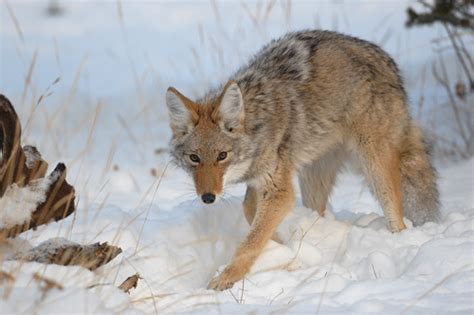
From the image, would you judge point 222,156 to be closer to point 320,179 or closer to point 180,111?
point 180,111

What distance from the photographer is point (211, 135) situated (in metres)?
5.06

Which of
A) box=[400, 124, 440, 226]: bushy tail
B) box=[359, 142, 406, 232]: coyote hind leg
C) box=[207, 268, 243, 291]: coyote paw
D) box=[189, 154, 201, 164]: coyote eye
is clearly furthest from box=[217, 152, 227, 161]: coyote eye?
box=[400, 124, 440, 226]: bushy tail

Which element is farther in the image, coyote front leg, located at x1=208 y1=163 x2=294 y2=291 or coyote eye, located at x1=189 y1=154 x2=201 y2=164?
coyote eye, located at x1=189 y1=154 x2=201 y2=164

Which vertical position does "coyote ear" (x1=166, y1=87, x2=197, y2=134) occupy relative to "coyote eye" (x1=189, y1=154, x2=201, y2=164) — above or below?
above

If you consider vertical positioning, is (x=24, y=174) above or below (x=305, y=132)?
above

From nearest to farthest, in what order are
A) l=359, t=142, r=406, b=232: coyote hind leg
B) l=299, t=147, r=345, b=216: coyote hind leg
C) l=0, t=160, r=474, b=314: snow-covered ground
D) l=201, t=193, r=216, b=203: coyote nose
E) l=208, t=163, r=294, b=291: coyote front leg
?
1. l=0, t=160, r=474, b=314: snow-covered ground
2. l=201, t=193, r=216, b=203: coyote nose
3. l=208, t=163, r=294, b=291: coyote front leg
4. l=359, t=142, r=406, b=232: coyote hind leg
5. l=299, t=147, r=345, b=216: coyote hind leg

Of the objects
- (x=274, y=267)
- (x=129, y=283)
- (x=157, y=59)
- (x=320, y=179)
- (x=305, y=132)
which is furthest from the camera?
(x=157, y=59)

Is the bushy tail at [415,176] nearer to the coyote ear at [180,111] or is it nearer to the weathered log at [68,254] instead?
the coyote ear at [180,111]

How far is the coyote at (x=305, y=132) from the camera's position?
5102mm

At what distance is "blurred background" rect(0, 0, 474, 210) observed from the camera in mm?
8258

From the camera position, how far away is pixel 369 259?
4715 mm

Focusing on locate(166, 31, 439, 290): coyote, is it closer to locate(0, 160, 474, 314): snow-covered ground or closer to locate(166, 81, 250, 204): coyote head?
locate(166, 81, 250, 204): coyote head

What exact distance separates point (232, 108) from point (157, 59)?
9.24 meters

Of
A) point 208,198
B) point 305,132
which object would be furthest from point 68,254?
point 305,132
